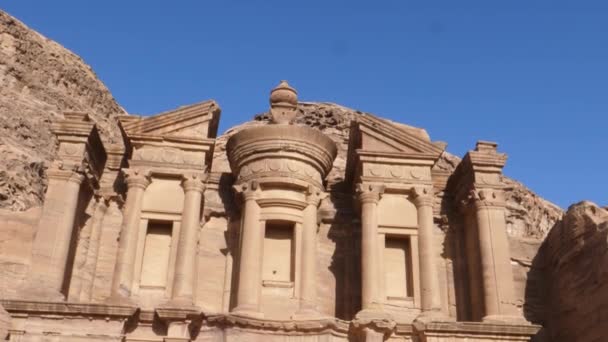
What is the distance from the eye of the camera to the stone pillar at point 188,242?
1459cm

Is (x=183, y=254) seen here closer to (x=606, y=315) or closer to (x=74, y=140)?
(x=74, y=140)

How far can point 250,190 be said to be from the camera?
51.7ft

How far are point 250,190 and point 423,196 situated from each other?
4109mm

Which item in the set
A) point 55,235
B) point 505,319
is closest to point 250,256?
point 55,235

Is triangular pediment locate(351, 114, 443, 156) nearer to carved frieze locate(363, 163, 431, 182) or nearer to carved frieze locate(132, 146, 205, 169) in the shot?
A: carved frieze locate(363, 163, 431, 182)

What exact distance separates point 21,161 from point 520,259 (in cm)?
1627

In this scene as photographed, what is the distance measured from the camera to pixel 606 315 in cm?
1479

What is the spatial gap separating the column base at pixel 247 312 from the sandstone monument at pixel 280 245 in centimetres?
3

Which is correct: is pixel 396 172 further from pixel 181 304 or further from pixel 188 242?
pixel 181 304

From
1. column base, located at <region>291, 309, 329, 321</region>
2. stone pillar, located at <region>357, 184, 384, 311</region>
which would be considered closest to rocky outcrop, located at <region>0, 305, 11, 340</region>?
column base, located at <region>291, 309, 329, 321</region>

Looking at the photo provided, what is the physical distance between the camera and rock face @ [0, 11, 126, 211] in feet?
71.5

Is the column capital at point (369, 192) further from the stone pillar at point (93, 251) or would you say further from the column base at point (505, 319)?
the stone pillar at point (93, 251)

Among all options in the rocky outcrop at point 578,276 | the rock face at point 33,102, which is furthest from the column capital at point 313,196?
the rock face at point 33,102

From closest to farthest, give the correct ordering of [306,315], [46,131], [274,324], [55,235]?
[274,324] < [306,315] < [55,235] < [46,131]
